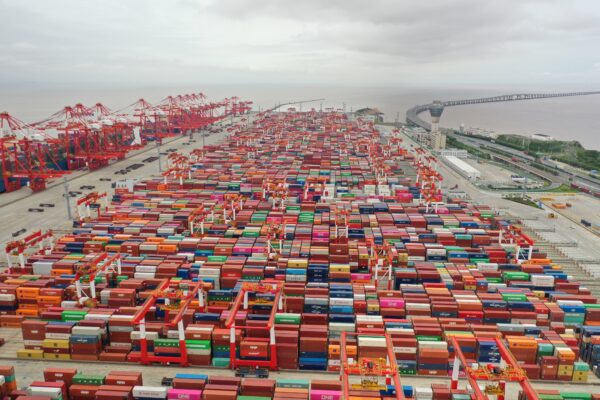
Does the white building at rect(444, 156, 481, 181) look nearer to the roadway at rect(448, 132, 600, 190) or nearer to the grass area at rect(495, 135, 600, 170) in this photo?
the roadway at rect(448, 132, 600, 190)

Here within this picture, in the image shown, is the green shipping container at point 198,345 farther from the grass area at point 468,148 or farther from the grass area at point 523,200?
the grass area at point 468,148

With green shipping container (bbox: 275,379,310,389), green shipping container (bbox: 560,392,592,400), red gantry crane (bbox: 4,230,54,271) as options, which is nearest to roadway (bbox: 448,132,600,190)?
green shipping container (bbox: 560,392,592,400)

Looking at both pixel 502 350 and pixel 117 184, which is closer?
pixel 502 350

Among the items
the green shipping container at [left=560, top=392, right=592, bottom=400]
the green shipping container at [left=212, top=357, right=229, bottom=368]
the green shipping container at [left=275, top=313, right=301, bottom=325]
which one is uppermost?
the green shipping container at [left=275, top=313, right=301, bottom=325]

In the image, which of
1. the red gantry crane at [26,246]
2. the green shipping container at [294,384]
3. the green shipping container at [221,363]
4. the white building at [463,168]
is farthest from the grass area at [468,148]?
the green shipping container at [294,384]

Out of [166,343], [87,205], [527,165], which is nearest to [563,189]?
[527,165]

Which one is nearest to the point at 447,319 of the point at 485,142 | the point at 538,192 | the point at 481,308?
the point at 481,308

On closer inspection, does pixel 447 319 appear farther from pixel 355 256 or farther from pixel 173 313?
pixel 173 313

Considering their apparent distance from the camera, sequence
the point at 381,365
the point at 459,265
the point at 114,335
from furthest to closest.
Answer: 1. the point at 459,265
2. the point at 114,335
3. the point at 381,365
